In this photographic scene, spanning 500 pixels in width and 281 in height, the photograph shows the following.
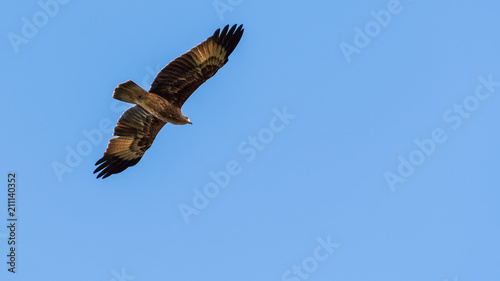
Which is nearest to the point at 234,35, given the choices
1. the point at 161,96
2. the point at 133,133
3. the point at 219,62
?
the point at 219,62

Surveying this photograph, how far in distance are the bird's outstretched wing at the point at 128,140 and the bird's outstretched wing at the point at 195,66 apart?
1.17m

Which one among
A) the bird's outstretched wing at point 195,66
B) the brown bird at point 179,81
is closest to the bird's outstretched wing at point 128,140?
the brown bird at point 179,81

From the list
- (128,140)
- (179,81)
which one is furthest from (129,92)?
(128,140)

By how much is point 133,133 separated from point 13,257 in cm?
391

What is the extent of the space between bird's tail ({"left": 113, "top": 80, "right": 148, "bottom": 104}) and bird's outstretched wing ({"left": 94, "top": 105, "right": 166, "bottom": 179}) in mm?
1240

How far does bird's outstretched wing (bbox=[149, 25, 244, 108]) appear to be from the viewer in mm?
14078

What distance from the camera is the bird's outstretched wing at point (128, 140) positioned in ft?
51.2

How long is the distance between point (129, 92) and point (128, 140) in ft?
6.38

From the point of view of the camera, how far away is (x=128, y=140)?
51.9 ft

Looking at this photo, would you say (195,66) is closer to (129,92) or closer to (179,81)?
(179,81)

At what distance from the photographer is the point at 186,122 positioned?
48.3 ft

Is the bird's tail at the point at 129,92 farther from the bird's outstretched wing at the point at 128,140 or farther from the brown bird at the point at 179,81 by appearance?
the bird's outstretched wing at the point at 128,140

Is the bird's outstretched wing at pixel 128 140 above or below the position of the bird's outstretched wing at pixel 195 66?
above

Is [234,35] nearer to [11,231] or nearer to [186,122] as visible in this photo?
[186,122]
